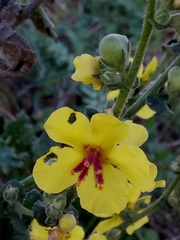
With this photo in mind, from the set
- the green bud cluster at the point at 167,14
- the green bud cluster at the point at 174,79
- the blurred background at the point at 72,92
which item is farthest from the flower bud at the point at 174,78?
the blurred background at the point at 72,92

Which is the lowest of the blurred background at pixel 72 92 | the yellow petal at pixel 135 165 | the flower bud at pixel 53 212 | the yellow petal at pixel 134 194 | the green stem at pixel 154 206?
the blurred background at pixel 72 92

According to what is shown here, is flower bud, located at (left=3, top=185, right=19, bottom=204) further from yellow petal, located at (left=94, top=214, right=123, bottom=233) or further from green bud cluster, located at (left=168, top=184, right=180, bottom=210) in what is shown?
green bud cluster, located at (left=168, top=184, right=180, bottom=210)

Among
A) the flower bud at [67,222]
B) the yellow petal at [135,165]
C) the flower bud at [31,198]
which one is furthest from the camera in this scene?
the flower bud at [31,198]

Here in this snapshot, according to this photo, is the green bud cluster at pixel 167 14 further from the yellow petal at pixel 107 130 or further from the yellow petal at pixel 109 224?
the yellow petal at pixel 109 224

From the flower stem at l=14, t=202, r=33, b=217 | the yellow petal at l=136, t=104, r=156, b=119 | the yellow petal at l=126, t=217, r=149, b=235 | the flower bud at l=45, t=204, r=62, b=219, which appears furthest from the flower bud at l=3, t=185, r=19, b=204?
the yellow petal at l=136, t=104, r=156, b=119

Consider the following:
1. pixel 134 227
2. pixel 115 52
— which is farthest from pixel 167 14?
pixel 134 227

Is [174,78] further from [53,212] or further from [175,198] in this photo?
[53,212]
